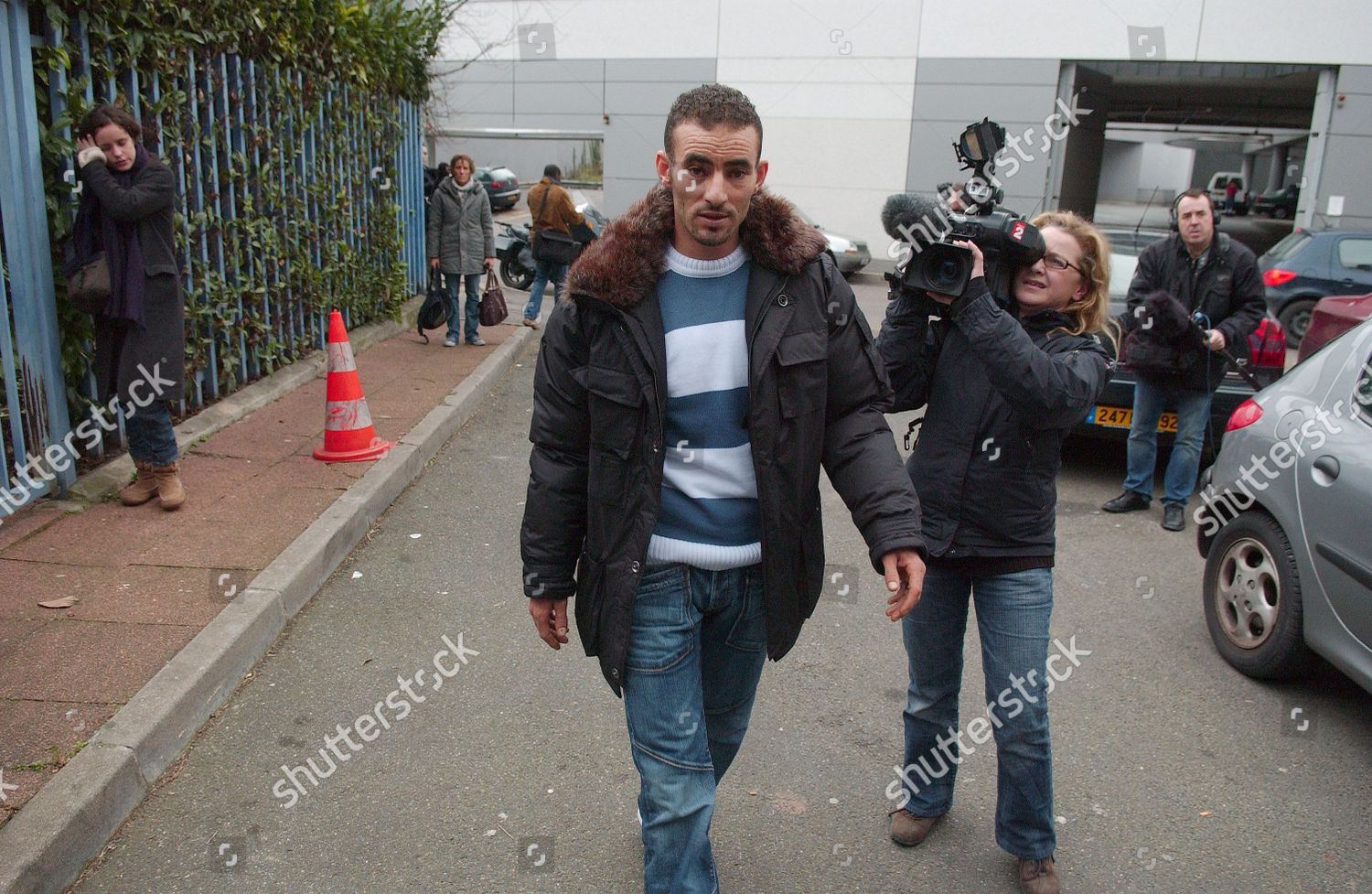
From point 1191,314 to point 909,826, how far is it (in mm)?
4227

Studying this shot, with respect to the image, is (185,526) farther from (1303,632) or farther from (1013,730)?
(1303,632)

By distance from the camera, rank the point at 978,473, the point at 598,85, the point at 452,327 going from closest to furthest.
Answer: the point at 978,473
the point at 452,327
the point at 598,85

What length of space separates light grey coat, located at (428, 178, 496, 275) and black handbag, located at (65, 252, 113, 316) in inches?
211

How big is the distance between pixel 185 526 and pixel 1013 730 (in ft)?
13.3

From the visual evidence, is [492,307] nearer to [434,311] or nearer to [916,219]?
[434,311]

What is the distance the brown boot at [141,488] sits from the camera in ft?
17.8

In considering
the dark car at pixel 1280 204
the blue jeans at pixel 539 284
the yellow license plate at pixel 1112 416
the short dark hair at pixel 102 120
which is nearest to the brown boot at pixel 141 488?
the short dark hair at pixel 102 120

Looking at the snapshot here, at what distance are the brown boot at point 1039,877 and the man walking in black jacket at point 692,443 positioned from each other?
1.04 m

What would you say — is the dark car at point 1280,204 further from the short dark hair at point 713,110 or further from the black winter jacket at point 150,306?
the short dark hair at point 713,110

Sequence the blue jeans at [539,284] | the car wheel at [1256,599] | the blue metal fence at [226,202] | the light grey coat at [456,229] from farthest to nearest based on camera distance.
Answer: the blue jeans at [539,284]
the light grey coat at [456,229]
the blue metal fence at [226,202]
the car wheel at [1256,599]

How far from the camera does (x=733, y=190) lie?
2.42m

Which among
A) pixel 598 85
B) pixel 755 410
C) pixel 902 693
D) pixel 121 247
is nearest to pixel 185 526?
pixel 121 247

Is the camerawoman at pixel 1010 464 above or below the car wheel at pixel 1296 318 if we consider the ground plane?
above

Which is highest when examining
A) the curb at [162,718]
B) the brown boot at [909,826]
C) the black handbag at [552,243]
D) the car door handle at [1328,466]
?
the black handbag at [552,243]
